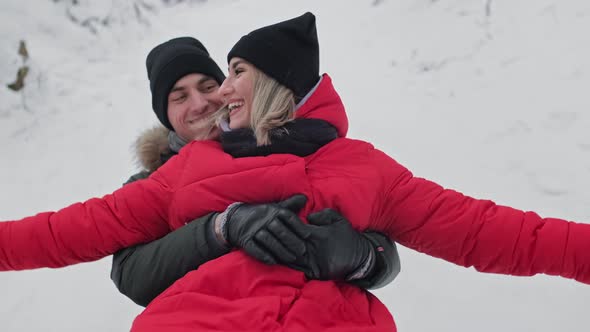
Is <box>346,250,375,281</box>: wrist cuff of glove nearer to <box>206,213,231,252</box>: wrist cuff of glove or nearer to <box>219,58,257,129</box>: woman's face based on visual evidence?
<box>206,213,231,252</box>: wrist cuff of glove

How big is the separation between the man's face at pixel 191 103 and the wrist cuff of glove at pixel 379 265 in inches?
40.6

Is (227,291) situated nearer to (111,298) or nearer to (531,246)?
(531,246)

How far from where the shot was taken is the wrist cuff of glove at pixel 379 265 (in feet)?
5.89

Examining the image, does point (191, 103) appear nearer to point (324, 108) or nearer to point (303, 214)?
point (324, 108)

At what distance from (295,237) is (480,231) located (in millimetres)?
663

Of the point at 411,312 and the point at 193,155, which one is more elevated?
the point at 193,155

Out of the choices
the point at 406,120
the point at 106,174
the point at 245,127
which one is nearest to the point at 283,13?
the point at 406,120

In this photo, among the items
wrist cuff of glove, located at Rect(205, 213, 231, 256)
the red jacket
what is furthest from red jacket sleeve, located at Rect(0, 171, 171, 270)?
wrist cuff of glove, located at Rect(205, 213, 231, 256)

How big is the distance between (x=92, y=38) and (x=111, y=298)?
5.46m

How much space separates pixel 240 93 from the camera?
1.88 meters

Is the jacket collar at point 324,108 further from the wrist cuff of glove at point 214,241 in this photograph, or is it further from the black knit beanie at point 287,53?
the wrist cuff of glove at point 214,241

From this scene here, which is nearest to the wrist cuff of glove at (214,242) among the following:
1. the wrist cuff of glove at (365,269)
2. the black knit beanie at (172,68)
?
the wrist cuff of glove at (365,269)

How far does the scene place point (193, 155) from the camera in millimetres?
1837

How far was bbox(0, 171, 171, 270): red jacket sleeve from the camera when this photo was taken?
1.73m
